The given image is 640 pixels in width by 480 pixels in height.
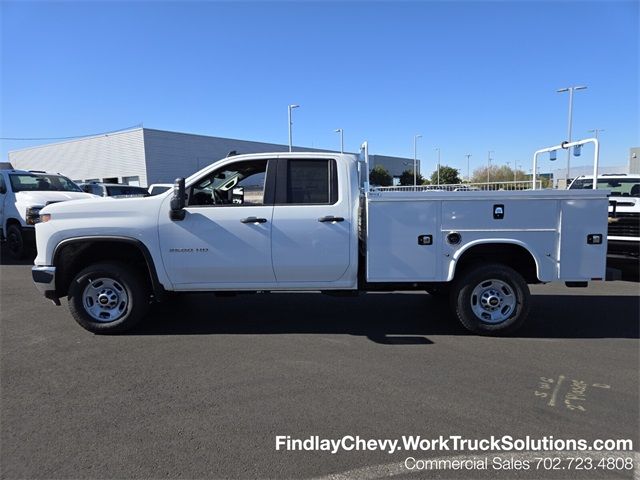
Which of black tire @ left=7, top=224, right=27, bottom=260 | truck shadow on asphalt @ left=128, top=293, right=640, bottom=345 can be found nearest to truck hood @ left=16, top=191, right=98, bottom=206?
black tire @ left=7, top=224, right=27, bottom=260

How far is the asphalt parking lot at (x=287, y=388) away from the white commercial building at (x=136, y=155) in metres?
36.6

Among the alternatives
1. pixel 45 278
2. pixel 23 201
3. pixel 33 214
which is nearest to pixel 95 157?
pixel 23 201

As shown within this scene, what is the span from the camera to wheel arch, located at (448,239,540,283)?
17.5ft

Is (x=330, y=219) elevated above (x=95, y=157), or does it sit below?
below

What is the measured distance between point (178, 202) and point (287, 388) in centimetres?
246

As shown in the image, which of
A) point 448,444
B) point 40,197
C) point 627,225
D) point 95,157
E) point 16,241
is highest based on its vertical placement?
point 95,157

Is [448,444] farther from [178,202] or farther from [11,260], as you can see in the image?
[11,260]

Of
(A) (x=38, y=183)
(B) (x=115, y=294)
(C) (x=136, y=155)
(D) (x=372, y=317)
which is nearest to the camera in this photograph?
(B) (x=115, y=294)

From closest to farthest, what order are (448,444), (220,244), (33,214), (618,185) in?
(448,444)
(220,244)
(33,214)
(618,185)

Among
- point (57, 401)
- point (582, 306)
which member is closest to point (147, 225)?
point (57, 401)


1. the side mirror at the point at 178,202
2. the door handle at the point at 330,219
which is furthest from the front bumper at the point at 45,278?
the door handle at the point at 330,219

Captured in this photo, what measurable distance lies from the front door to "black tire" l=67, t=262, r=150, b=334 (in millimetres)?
481

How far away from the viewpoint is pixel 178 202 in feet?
17.4

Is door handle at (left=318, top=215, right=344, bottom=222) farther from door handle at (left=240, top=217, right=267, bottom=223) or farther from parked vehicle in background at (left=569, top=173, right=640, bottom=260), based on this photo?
parked vehicle in background at (left=569, top=173, right=640, bottom=260)
